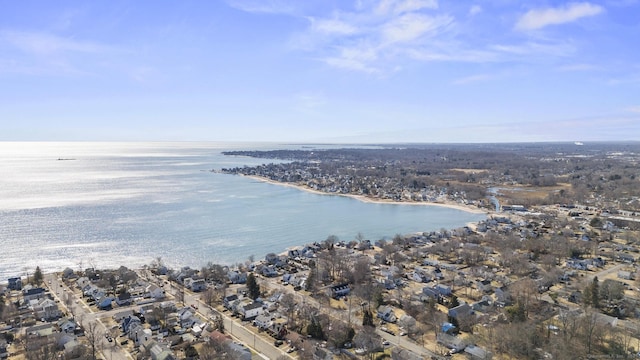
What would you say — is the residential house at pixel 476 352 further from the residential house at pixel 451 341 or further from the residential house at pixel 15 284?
the residential house at pixel 15 284

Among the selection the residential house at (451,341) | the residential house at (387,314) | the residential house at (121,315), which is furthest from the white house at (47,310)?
the residential house at (451,341)

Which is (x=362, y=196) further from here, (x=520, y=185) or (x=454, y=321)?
(x=454, y=321)

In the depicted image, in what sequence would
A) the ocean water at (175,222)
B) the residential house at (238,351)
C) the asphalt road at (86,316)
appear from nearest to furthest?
the residential house at (238,351), the asphalt road at (86,316), the ocean water at (175,222)

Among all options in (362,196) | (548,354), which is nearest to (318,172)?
(362,196)

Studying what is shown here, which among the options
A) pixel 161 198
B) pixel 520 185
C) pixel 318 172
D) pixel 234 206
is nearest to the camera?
pixel 234 206

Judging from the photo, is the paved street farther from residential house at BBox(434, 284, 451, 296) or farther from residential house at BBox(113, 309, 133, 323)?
residential house at BBox(434, 284, 451, 296)

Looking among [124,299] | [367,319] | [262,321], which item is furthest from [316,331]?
[124,299]

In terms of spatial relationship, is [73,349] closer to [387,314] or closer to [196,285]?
[196,285]
